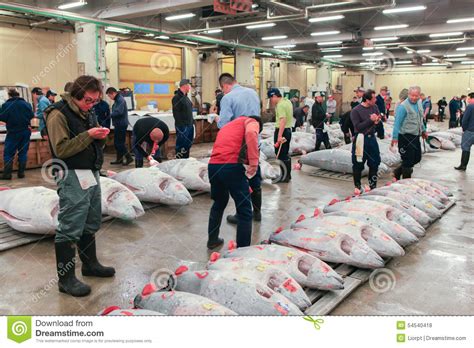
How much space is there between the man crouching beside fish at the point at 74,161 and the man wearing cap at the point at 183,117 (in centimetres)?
492

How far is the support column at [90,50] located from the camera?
40.4 feet

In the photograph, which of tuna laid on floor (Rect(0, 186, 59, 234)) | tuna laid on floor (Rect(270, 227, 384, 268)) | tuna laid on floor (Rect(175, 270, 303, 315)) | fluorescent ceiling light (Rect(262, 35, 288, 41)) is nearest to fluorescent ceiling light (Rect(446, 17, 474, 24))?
fluorescent ceiling light (Rect(262, 35, 288, 41))

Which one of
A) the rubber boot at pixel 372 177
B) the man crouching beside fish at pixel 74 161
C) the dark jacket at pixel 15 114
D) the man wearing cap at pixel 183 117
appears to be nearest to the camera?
the man crouching beside fish at pixel 74 161

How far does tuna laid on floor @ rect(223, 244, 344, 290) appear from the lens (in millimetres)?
3410

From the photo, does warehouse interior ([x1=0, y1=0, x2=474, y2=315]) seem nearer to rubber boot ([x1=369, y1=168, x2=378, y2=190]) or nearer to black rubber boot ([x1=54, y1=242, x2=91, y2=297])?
black rubber boot ([x1=54, y1=242, x2=91, y2=297])

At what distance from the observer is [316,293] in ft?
11.4

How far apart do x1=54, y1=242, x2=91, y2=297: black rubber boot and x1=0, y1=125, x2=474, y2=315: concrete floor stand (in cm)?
6

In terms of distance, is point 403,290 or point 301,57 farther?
point 301,57

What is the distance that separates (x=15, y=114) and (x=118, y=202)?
411 centimetres

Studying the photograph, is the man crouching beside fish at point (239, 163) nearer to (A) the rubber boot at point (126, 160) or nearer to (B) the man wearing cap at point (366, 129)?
(B) the man wearing cap at point (366, 129)

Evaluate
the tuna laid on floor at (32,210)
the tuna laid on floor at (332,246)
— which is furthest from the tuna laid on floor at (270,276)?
the tuna laid on floor at (32,210)
